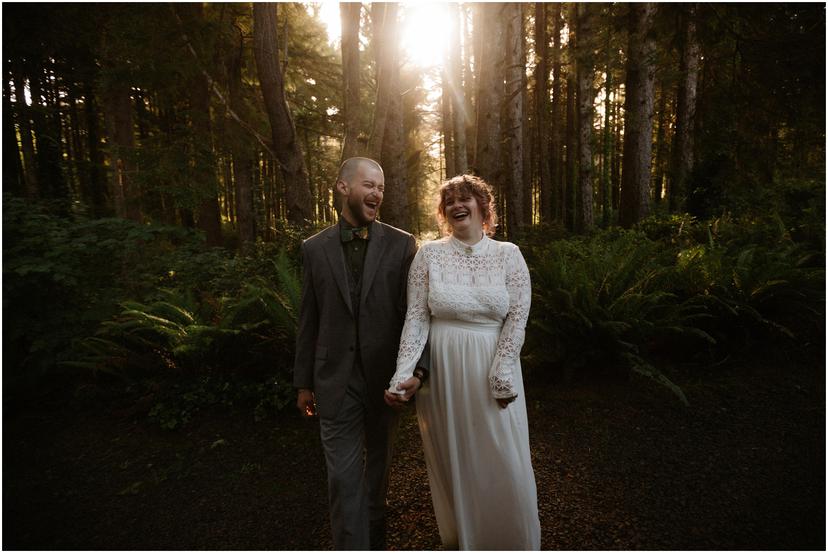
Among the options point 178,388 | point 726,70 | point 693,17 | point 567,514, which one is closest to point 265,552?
point 567,514

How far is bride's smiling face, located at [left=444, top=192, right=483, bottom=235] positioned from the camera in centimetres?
253

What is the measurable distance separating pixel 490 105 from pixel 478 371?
272 inches

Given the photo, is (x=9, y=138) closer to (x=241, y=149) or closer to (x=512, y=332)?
(x=241, y=149)

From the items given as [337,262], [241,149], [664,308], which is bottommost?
[664,308]

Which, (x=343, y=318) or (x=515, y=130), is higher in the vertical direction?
(x=515, y=130)

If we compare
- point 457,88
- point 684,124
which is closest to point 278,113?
point 457,88

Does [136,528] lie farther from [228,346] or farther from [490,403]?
[490,403]

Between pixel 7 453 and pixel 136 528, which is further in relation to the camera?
pixel 7 453

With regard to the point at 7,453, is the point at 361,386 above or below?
above

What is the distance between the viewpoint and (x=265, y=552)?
8.90 ft

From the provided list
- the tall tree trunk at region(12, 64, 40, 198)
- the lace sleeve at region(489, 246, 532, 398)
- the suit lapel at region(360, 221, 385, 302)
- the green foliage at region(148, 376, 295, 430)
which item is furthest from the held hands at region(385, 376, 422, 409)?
the tall tree trunk at region(12, 64, 40, 198)

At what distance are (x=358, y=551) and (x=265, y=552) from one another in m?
0.76

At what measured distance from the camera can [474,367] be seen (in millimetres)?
2441

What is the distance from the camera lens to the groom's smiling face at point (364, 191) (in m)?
2.54
